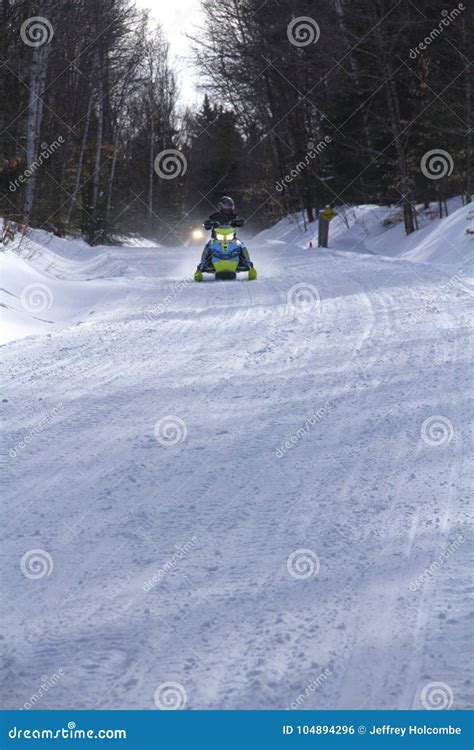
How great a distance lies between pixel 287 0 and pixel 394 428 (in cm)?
2590

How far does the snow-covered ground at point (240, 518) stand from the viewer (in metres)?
2.21

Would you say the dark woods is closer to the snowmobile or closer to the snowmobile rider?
the snowmobile rider

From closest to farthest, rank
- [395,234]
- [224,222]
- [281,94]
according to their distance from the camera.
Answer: [224,222] → [395,234] → [281,94]

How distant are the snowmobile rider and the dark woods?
4839 millimetres

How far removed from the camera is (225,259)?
474 inches

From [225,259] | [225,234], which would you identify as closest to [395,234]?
[225,234]

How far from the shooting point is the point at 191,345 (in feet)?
21.9

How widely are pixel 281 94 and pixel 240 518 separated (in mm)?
29072

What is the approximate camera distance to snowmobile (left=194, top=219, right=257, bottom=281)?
1196cm

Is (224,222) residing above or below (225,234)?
above

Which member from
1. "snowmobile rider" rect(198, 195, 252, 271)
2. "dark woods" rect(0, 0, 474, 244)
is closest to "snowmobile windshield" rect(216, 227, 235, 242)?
"snowmobile rider" rect(198, 195, 252, 271)

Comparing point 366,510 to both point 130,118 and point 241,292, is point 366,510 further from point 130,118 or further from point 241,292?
point 130,118

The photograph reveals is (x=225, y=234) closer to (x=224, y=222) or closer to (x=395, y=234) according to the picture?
(x=224, y=222)
